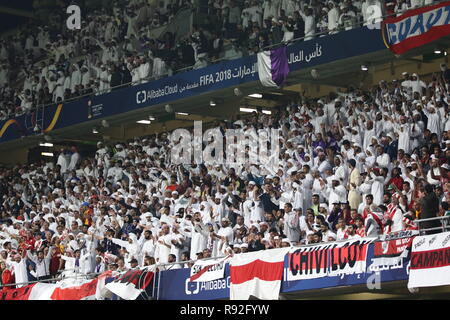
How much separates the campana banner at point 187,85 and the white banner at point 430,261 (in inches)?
314

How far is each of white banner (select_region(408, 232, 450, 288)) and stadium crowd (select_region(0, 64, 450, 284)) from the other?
64cm

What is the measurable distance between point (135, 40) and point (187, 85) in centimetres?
451

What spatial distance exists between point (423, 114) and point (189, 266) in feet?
17.8

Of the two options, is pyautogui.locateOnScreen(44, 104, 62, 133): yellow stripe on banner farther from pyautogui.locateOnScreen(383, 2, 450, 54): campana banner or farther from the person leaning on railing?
the person leaning on railing

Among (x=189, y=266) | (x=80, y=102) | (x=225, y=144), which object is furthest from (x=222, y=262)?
(x=80, y=102)

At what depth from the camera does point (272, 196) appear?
17.4m

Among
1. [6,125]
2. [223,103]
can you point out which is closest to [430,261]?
[223,103]

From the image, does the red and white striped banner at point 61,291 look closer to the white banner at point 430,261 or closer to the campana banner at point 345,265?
the campana banner at point 345,265

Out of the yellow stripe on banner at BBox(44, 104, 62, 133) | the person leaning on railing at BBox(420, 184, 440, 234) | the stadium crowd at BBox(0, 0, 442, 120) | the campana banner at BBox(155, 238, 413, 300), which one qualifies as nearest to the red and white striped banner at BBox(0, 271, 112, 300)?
the campana banner at BBox(155, 238, 413, 300)

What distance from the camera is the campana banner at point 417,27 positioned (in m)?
18.0

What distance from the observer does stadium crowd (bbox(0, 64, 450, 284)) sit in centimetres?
1516

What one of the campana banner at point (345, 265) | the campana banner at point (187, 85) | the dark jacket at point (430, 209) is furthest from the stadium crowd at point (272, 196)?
the campana banner at point (187, 85)

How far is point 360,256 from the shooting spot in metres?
13.2
